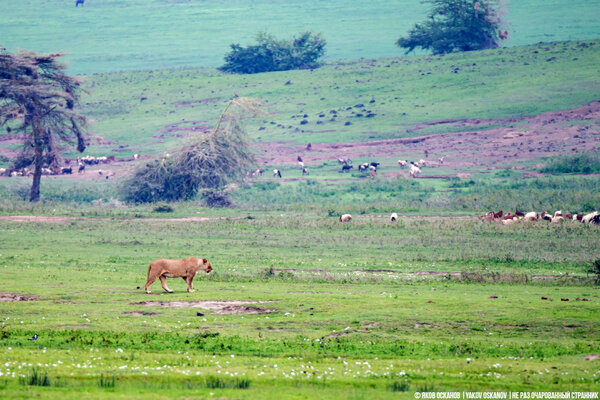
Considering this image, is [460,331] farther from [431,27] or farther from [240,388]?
[431,27]

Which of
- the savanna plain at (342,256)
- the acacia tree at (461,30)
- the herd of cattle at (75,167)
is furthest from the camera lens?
the acacia tree at (461,30)

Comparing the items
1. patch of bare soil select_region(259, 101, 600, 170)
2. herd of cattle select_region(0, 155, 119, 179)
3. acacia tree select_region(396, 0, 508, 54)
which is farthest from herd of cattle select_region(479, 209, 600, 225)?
acacia tree select_region(396, 0, 508, 54)

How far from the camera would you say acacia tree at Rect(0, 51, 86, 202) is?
1863 inches

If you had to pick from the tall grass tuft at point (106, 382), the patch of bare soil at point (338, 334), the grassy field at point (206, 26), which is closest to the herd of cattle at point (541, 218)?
the patch of bare soil at point (338, 334)

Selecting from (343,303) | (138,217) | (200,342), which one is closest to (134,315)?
(200,342)

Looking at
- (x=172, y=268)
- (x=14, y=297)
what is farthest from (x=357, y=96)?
(x=14, y=297)

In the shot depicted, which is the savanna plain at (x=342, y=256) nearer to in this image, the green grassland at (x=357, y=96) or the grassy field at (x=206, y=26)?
the green grassland at (x=357, y=96)

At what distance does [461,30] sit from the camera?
91250 mm

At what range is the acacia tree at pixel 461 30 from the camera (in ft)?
298

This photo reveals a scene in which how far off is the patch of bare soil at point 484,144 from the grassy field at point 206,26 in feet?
148

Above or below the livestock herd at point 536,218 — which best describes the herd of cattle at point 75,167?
below

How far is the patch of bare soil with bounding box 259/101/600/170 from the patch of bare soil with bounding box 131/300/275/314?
4170cm

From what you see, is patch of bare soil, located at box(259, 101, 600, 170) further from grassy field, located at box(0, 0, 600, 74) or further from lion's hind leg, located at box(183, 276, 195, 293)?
grassy field, located at box(0, 0, 600, 74)

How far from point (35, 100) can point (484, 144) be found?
34825mm
